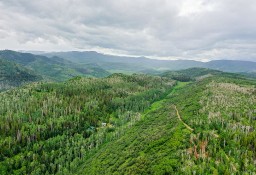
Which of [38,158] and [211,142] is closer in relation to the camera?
[211,142]

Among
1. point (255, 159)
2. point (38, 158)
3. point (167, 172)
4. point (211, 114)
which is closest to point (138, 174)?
point (167, 172)

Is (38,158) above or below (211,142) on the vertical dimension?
below

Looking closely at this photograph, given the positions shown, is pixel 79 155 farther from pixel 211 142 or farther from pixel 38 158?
pixel 211 142

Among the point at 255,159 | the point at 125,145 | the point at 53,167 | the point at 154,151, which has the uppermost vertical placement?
the point at 255,159

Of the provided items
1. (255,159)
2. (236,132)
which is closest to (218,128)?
(236,132)

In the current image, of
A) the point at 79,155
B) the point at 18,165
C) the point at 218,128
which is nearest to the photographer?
the point at 218,128

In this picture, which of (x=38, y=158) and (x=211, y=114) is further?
(x=38, y=158)

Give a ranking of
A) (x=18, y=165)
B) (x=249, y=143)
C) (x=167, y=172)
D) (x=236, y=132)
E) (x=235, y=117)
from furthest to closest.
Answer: (x=18, y=165)
(x=235, y=117)
(x=236, y=132)
(x=249, y=143)
(x=167, y=172)

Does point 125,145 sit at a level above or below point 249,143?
below

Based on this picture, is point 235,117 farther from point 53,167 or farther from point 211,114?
point 53,167
